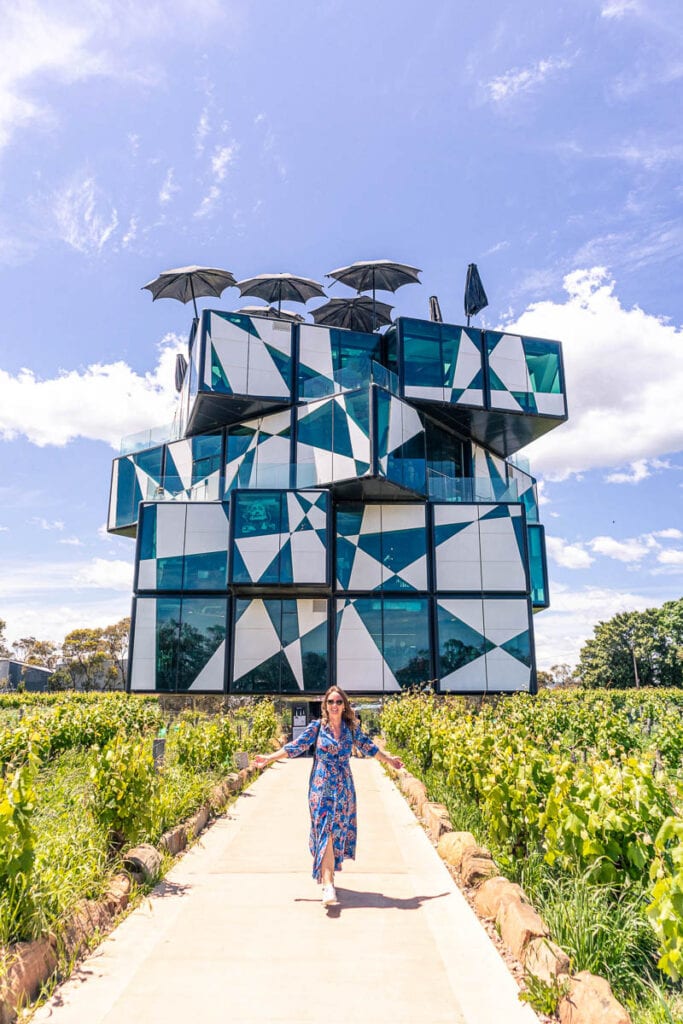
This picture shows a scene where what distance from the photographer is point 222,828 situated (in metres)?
7.80

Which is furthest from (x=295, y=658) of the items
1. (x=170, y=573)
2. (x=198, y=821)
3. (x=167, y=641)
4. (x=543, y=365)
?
(x=198, y=821)

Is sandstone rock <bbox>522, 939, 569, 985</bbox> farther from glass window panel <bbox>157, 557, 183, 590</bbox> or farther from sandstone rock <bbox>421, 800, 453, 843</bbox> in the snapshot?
glass window panel <bbox>157, 557, 183, 590</bbox>

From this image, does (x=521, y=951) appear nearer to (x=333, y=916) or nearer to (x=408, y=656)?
(x=333, y=916)

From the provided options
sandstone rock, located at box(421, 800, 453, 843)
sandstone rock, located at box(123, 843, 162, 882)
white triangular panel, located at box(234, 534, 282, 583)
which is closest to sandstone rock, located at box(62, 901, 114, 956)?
sandstone rock, located at box(123, 843, 162, 882)

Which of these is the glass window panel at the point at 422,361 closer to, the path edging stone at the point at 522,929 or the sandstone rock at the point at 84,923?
the path edging stone at the point at 522,929

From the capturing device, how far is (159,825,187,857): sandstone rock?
635cm

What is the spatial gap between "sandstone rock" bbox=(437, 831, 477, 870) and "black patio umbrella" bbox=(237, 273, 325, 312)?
25.7 m

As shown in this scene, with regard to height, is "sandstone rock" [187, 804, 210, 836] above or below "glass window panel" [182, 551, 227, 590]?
below

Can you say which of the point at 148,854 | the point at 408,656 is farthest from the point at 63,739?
the point at 408,656

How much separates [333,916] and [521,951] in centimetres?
147

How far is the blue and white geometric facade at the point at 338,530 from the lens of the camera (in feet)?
76.5

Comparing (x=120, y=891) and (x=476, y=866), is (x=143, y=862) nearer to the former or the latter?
(x=120, y=891)

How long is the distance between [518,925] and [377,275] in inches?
1077

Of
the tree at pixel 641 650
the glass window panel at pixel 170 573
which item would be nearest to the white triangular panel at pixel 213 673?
the glass window panel at pixel 170 573
